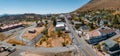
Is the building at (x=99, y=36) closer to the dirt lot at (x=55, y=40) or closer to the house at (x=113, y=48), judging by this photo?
the dirt lot at (x=55, y=40)

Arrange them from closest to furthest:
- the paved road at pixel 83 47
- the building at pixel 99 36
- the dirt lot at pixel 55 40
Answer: the paved road at pixel 83 47 → the building at pixel 99 36 → the dirt lot at pixel 55 40

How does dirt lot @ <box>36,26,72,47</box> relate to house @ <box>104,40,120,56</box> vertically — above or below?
below

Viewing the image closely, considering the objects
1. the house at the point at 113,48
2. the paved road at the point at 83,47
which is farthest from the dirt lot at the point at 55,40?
the house at the point at 113,48

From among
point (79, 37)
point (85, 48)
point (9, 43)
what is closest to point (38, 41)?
point (9, 43)

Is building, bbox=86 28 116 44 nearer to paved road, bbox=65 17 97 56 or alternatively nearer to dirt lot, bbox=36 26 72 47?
paved road, bbox=65 17 97 56

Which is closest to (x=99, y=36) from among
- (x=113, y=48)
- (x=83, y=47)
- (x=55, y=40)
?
(x=83, y=47)

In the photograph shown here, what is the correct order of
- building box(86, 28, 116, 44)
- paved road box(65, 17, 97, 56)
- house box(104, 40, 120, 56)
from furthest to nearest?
building box(86, 28, 116, 44) → paved road box(65, 17, 97, 56) → house box(104, 40, 120, 56)

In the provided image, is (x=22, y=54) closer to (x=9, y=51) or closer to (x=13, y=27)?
(x=9, y=51)

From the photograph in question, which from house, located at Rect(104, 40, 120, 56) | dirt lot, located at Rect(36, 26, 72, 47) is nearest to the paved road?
dirt lot, located at Rect(36, 26, 72, 47)

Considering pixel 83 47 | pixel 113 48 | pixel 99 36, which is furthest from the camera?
pixel 99 36

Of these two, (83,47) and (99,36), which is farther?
(99,36)

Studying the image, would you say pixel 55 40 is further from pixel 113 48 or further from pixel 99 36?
pixel 113 48
